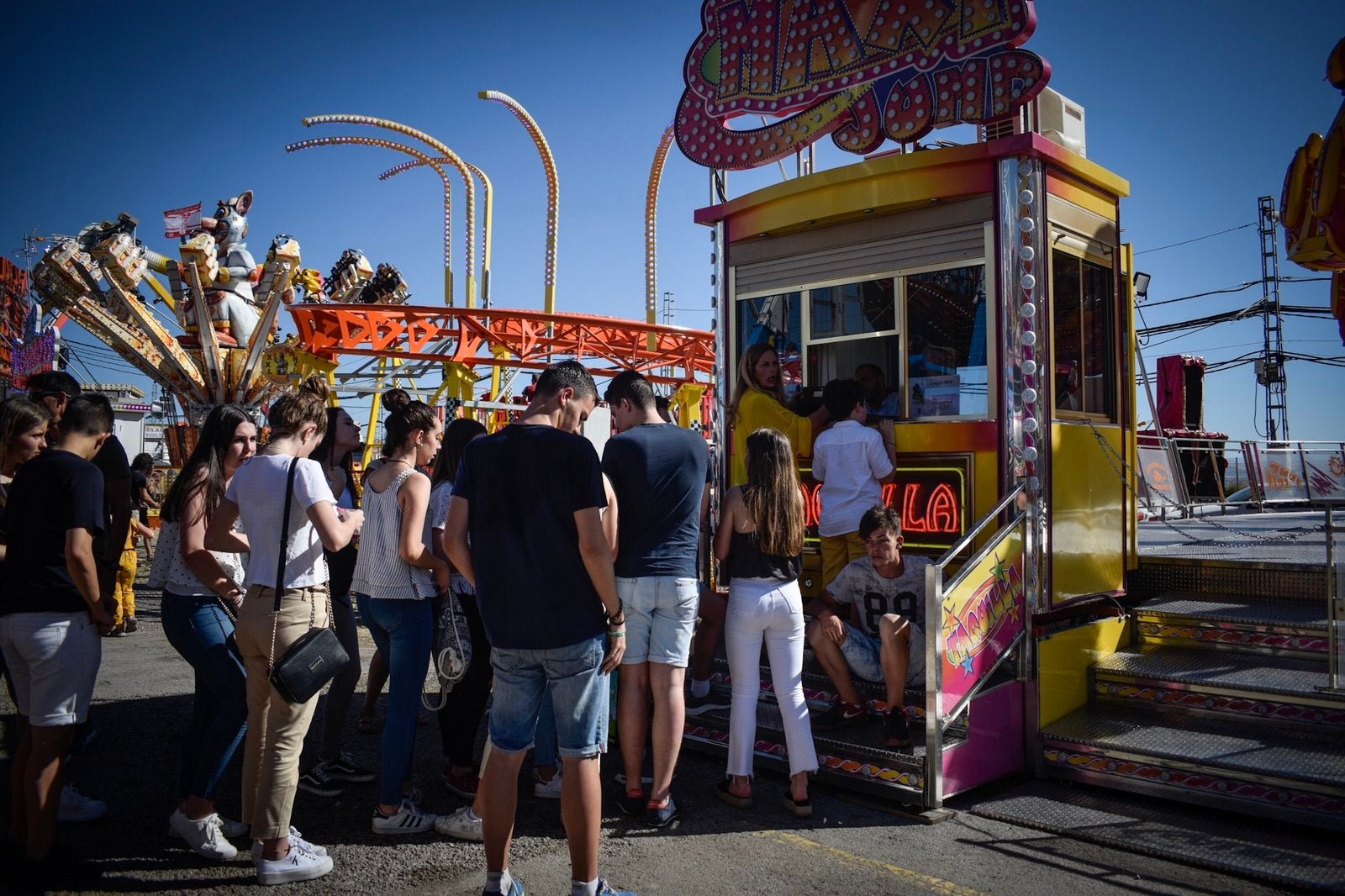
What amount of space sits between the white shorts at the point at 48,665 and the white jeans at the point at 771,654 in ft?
9.59

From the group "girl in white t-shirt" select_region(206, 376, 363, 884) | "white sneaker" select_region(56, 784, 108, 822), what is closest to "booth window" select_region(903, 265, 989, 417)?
"girl in white t-shirt" select_region(206, 376, 363, 884)

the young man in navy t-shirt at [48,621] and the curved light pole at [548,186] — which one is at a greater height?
the curved light pole at [548,186]

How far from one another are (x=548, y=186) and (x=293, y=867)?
886 inches

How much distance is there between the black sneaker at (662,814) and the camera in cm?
448

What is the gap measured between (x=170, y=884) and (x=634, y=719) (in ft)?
6.88

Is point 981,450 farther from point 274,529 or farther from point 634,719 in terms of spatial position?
point 274,529

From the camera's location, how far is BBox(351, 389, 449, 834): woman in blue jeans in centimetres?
427

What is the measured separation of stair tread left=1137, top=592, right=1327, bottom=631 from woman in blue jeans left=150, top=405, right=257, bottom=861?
5563 millimetres

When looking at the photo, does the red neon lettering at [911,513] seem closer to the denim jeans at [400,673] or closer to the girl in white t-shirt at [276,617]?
the denim jeans at [400,673]

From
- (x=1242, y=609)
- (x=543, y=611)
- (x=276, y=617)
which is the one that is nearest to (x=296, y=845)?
(x=276, y=617)

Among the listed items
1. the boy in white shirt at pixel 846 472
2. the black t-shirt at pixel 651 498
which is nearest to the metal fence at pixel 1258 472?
the boy in white shirt at pixel 846 472

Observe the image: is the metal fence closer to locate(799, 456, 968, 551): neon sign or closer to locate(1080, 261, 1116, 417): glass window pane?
locate(1080, 261, 1116, 417): glass window pane

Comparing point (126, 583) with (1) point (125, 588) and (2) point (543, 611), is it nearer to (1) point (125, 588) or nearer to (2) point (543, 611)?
(1) point (125, 588)

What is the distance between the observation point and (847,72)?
6395 mm
